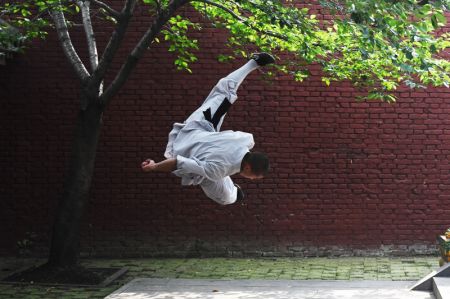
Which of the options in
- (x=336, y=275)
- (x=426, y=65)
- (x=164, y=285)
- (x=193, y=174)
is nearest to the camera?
(x=193, y=174)

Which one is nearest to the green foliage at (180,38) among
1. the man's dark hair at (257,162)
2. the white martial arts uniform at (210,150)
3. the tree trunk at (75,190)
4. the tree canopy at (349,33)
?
the tree canopy at (349,33)

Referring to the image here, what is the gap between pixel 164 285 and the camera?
408 inches

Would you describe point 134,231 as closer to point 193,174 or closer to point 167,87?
point 167,87

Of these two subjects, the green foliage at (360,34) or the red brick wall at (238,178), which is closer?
the green foliage at (360,34)

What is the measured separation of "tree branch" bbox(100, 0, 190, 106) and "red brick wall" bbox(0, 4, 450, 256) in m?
2.23

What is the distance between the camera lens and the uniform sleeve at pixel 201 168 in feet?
23.9

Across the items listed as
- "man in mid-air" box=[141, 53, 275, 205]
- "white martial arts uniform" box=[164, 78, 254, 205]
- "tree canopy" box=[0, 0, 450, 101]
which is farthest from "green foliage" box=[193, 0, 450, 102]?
A: "white martial arts uniform" box=[164, 78, 254, 205]

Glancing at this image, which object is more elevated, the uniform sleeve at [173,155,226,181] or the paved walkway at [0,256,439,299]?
the uniform sleeve at [173,155,226,181]

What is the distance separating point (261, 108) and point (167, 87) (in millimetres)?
1481

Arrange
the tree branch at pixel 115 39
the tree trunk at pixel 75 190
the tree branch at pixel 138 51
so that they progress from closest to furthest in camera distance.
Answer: the tree branch at pixel 138 51
the tree branch at pixel 115 39
the tree trunk at pixel 75 190

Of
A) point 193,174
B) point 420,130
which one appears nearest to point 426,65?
point 193,174

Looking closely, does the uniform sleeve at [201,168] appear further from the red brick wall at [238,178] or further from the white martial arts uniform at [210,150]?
the red brick wall at [238,178]

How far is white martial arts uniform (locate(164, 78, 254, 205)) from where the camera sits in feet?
24.2

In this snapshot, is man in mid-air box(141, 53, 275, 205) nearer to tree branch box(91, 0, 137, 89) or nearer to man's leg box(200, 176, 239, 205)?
man's leg box(200, 176, 239, 205)
